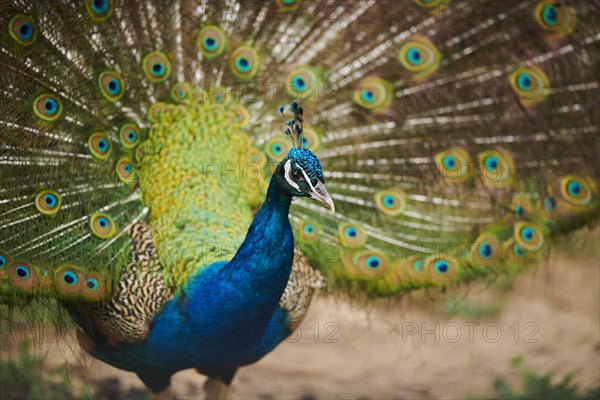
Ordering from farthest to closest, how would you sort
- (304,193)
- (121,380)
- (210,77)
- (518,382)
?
(518,382), (121,380), (210,77), (304,193)

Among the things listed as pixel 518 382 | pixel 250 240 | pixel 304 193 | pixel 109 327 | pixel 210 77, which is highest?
pixel 210 77

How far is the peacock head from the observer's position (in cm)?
177

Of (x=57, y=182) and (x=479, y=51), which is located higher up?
(x=479, y=51)

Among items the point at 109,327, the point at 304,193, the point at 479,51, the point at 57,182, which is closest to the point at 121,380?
the point at 109,327

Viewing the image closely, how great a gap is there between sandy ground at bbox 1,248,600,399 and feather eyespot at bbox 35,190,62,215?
36.2 inches

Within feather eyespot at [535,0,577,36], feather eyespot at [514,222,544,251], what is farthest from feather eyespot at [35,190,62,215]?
feather eyespot at [535,0,577,36]

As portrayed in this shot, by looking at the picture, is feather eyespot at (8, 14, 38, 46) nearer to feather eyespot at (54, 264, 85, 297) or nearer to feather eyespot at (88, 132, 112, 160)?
feather eyespot at (88, 132, 112, 160)

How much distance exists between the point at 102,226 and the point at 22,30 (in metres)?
0.59

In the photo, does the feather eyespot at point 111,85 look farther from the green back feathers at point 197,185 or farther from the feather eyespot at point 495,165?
the feather eyespot at point 495,165

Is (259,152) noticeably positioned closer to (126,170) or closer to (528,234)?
(126,170)

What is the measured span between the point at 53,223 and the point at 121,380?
38.9 inches

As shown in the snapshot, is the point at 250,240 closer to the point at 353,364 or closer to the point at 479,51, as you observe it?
the point at 479,51

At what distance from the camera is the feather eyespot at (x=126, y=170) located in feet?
7.61

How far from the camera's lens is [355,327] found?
3.57 meters
